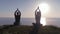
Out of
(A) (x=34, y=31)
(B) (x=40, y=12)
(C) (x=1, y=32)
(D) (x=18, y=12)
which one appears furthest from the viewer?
(D) (x=18, y=12)

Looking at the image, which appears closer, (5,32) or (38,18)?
(5,32)

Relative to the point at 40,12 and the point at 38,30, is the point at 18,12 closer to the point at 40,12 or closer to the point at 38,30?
the point at 40,12

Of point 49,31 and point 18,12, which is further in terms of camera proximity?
point 18,12

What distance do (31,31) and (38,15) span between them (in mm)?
3503

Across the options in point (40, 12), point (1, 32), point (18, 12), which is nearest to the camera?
point (1, 32)

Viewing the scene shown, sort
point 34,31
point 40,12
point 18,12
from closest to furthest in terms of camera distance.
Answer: point 34,31, point 40,12, point 18,12

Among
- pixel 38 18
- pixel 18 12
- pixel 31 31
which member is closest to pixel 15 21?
pixel 18 12

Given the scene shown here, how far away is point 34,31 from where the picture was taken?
86.1 ft

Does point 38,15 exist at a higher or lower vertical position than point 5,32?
higher

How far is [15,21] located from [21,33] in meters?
8.00

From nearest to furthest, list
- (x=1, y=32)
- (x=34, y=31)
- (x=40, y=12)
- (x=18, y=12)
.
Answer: (x=1, y=32)
(x=34, y=31)
(x=40, y=12)
(x=18, y=12)

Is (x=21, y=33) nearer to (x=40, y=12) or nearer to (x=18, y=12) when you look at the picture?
(x=40, y=12)

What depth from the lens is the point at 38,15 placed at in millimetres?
28609

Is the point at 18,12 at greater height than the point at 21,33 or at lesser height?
greater
